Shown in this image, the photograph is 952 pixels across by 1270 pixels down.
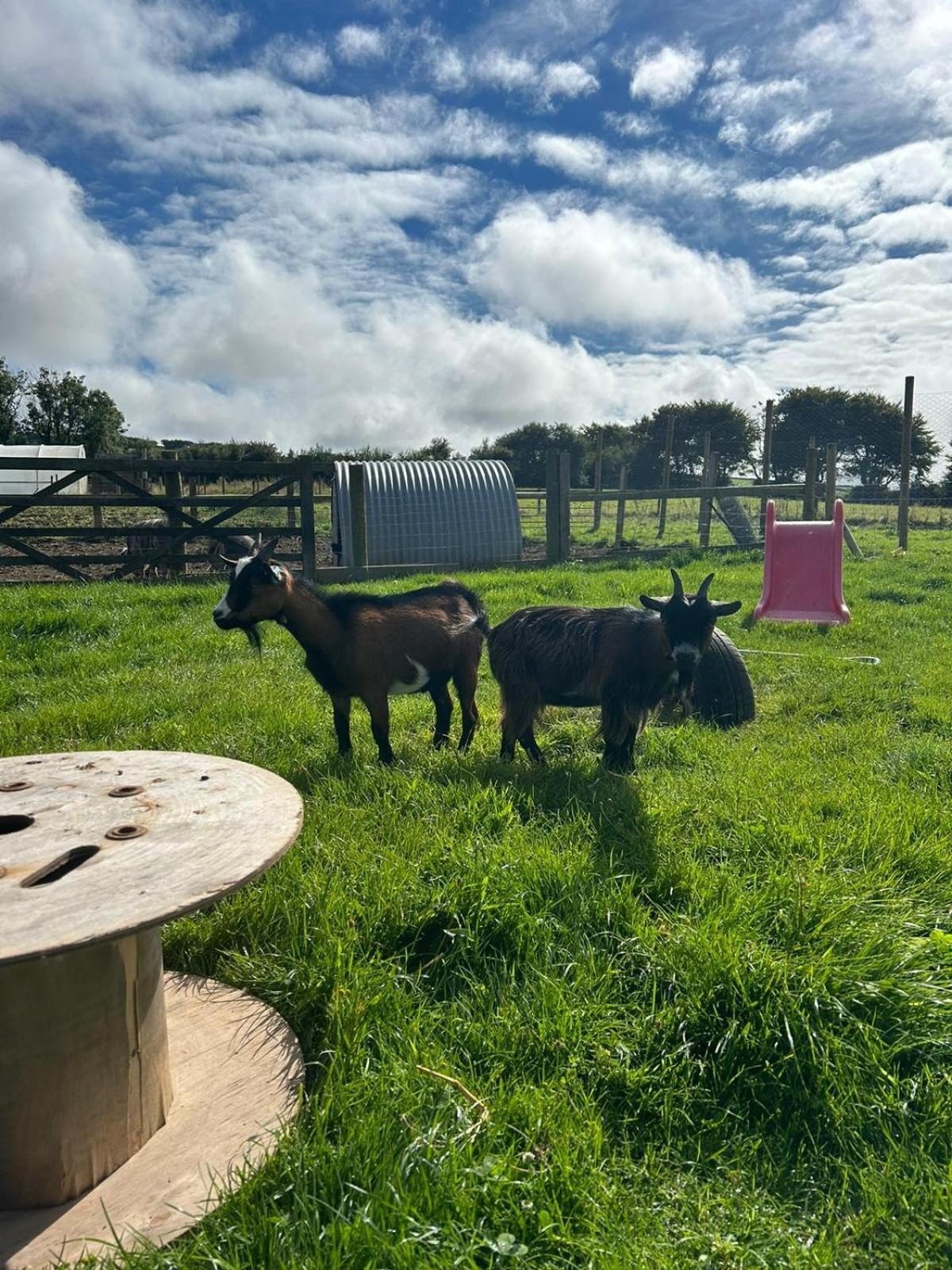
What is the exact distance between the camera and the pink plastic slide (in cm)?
955

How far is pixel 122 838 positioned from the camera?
2291mm

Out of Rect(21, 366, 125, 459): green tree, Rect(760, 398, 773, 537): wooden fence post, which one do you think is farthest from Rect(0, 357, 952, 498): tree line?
Rect(760, 398, 773, 537): wooden fence post

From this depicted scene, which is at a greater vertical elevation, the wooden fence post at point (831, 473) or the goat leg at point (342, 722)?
the wooden fence post at point (831, 473)

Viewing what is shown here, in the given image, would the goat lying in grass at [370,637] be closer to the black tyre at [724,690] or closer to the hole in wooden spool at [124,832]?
the black tyre at [724,690]

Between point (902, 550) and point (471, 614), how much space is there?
42.1 feet

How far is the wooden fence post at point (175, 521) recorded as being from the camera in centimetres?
1251

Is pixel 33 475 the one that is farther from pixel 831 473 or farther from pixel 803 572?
pixel 803 572

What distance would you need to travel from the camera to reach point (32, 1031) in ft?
6.62

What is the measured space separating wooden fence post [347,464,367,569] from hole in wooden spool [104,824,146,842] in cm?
1123

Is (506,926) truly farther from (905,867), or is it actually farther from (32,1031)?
(905,867)

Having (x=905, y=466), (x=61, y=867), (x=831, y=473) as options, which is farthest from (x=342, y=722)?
(x=905, y=466)

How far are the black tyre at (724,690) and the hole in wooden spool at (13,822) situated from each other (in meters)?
4.93

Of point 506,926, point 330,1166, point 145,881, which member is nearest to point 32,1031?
point 145,881

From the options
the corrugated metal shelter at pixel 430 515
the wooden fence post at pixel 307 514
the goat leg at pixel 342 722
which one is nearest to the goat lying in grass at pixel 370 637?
the goat leg at pixel 342 722
